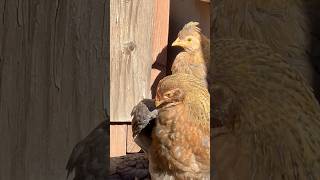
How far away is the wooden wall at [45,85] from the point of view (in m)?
0.76

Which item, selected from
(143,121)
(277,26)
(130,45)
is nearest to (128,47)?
(130,45)

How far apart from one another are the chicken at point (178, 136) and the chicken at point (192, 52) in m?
0.28

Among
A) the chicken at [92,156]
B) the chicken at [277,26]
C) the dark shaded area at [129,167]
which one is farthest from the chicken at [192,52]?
the chicken at [277,26]

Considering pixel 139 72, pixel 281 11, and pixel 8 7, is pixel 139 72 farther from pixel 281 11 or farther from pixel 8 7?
pixel 281 11

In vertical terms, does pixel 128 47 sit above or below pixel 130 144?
above

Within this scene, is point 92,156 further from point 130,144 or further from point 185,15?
point 185,15

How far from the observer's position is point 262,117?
57 cm

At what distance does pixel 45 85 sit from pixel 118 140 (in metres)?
2.16

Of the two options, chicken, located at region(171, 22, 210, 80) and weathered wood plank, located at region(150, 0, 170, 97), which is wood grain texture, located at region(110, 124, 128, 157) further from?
chicken, located at region(171, 22, 210, 80)

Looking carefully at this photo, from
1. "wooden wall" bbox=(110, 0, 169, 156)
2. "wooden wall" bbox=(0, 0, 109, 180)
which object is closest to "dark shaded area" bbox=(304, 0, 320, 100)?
"wooden wall" bbox=(0, 0, 109, 180)

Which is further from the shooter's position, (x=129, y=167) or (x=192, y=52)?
(x=192, y=52)

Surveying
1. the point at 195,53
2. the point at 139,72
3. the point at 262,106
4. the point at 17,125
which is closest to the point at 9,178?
the point at 17,125

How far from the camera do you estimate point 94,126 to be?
0.78m

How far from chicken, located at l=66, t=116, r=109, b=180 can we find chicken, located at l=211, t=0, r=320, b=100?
0.25 meters
